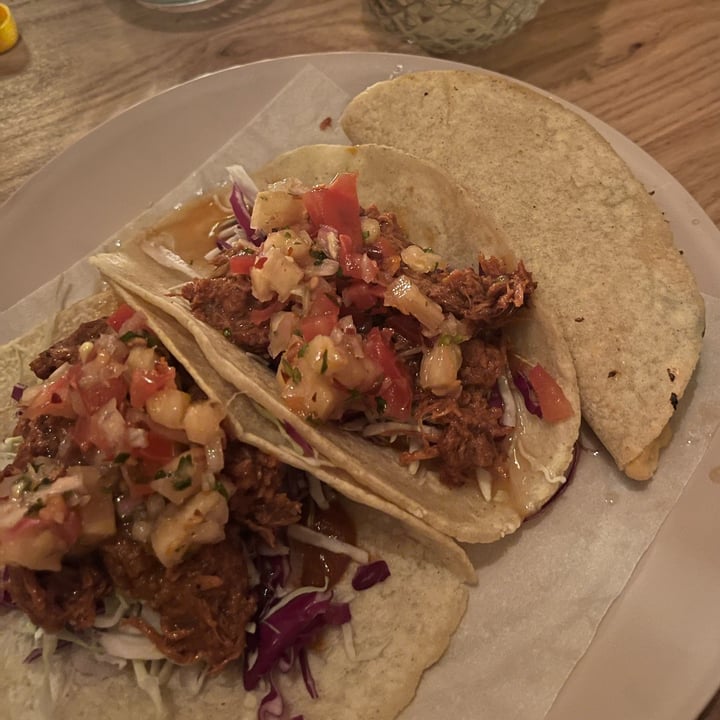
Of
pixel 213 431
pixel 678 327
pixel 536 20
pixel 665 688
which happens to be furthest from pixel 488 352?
pixel 536 20

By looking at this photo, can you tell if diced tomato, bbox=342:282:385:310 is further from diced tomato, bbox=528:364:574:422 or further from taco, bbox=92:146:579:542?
diced tomato, bbox=528:364:574:422

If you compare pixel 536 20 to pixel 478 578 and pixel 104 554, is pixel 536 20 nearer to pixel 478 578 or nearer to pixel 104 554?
pixel 478 578

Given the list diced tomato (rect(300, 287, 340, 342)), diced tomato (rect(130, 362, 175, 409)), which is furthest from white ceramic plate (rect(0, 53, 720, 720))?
diced tomato (rect(300, 287, 340, 342))

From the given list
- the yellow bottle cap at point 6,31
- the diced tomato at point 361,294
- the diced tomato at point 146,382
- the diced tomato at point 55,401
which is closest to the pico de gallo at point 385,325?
the diced tomato at point 361,294

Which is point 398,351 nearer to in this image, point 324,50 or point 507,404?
point 507,404

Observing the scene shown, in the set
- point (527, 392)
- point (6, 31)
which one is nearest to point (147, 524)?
point (527, 392)

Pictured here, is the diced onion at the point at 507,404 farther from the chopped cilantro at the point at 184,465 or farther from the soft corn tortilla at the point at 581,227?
the chopped cilantro at the point at 184,465
